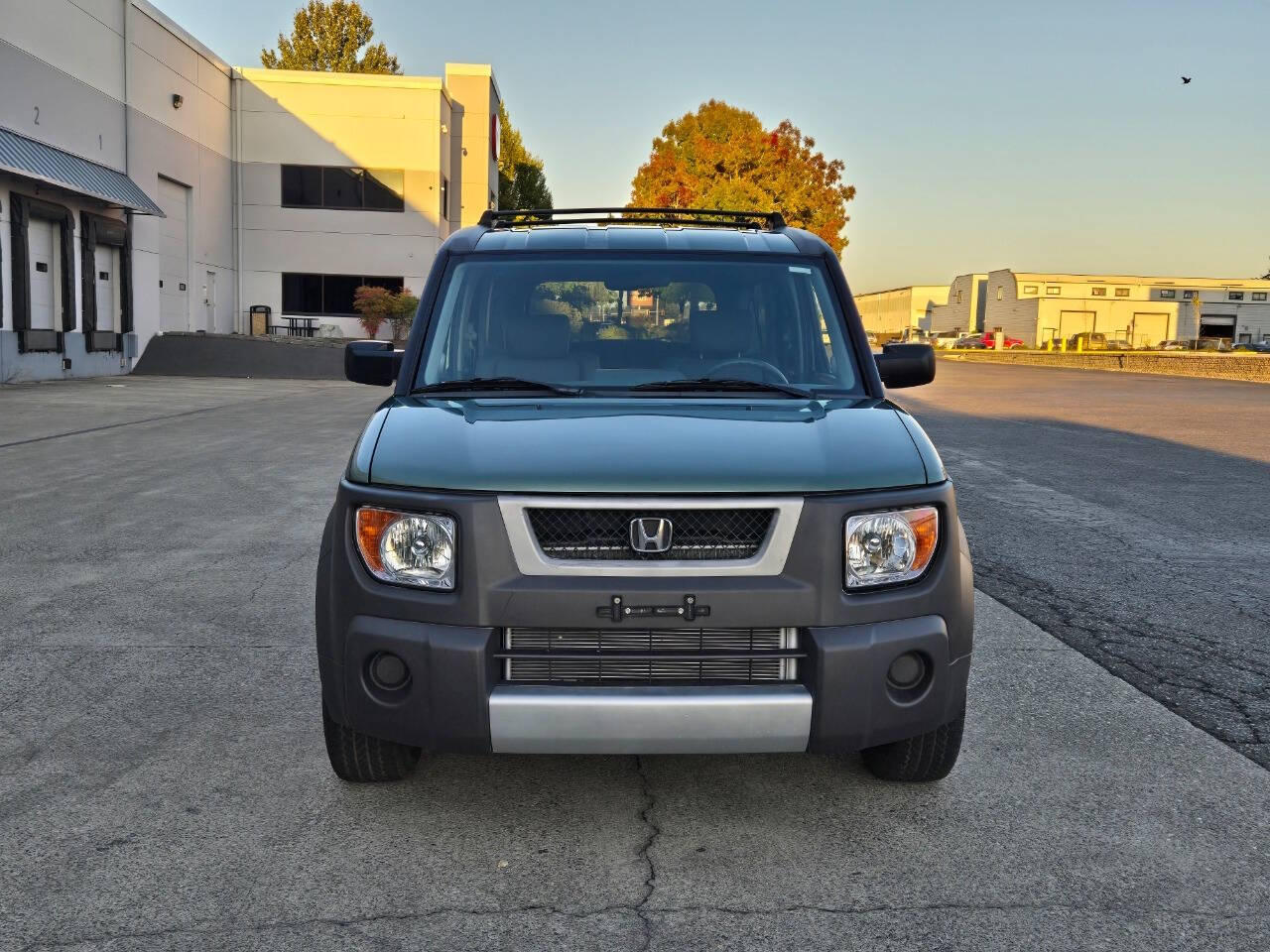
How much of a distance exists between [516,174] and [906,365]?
221ft

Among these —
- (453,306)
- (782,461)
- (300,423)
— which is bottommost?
(300,423)

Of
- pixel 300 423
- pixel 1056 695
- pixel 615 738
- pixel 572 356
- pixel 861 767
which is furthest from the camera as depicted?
pixel 300 423

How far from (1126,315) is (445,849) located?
104 metres

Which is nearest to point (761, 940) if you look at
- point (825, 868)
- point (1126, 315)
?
point (825, 868)

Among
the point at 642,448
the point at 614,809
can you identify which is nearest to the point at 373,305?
the point at 614,809

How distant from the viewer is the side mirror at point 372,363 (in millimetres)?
4648

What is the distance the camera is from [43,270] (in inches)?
1040

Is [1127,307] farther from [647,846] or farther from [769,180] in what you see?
[647,846]

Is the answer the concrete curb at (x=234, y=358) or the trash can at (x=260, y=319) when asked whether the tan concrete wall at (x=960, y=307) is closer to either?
the trash can at (x=260, y=319)

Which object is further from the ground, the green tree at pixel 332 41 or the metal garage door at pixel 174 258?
the green tree at pixel 332 41

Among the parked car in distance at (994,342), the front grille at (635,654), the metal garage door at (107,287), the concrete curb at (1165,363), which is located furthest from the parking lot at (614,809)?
the parked car in distance at (994,342)

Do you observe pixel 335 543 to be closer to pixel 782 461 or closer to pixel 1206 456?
pixel 782 461

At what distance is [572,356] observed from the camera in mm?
4426

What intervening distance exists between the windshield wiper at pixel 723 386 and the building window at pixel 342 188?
128 ft
